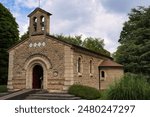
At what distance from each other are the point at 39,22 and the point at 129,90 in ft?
55.0

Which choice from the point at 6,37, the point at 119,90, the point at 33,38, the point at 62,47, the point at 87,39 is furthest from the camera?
the point at 87,39

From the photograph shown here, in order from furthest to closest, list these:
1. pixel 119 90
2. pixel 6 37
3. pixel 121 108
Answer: pixel 6 37, pixel 119 90, pixel 121 108

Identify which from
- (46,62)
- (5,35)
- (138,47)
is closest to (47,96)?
(46,62)

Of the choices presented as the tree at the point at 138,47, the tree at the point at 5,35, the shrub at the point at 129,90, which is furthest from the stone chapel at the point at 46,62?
the shrub at the point at 129,90

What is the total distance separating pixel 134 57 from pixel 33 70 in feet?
38.6

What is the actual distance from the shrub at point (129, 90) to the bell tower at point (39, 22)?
49.3 ft

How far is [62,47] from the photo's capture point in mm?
26297

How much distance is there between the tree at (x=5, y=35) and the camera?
1531 inches

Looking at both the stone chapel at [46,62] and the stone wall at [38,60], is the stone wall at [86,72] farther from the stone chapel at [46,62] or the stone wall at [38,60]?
the stone wall at [38,60]

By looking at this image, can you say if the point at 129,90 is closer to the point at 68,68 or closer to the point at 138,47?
the point at 68,68

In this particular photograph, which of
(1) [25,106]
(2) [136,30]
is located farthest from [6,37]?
(1) [25,106]

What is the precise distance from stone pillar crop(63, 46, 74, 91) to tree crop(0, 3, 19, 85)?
617 inches

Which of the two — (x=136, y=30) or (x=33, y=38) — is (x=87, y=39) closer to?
(x=136, y=30)

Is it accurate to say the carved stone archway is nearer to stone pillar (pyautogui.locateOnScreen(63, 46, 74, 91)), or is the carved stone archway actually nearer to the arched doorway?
the arched doorway
